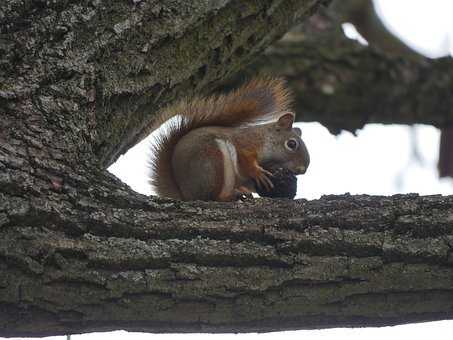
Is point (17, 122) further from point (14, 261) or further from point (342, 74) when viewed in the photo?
point (342, 74)

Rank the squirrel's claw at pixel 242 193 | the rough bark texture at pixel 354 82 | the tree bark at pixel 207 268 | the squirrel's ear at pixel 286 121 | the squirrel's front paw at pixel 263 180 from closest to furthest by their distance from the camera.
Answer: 1. the tree bark at pixel 207 268
2. the squirrel's claw at pixel 242 193
3. the squirrel's front paw at pixel 263 180
4. the squirrel's ear at pixel 286 121
5. the rough bark texture at pixel 354 82

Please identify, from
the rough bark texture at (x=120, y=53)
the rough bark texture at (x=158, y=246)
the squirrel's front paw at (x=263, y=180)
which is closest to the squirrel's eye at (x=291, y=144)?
the squirrel's front paw at (x=263, y=180)

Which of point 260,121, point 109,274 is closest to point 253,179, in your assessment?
point 260,121

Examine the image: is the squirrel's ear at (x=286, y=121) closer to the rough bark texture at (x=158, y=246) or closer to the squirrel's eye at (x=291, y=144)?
the squirrel's eye at (x=291, y=144)

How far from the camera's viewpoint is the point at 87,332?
1930 millimetres

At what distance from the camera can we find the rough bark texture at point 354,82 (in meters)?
4.07

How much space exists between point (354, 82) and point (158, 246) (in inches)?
95.3

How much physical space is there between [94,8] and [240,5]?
1.58ft

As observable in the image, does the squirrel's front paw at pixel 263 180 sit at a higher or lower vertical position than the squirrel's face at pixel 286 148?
lower

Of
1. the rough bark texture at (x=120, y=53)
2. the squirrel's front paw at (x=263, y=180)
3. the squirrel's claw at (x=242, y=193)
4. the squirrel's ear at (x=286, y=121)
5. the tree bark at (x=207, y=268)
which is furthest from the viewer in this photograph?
the squirrel's ear at (x=286, y=121)

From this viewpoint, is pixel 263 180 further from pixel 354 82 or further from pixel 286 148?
pixel 354 82

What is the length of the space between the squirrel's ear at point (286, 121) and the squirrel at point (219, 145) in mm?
11

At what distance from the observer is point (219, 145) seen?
A: 2.96 m

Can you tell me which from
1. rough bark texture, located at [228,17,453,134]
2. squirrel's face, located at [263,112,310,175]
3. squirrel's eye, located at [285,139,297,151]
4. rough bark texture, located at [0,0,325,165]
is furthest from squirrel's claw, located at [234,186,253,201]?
rough bark texture, located at [228,17,453,134]
